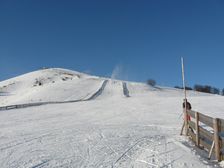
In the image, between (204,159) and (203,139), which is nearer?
(204,159)

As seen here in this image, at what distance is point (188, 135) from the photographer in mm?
14289

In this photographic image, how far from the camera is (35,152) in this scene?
10.8 meters

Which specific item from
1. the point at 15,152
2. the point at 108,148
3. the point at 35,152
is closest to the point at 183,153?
the point at 108,148

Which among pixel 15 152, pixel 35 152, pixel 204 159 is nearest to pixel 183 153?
pixel 204 159

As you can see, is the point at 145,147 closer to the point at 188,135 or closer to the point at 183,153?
the point at 183,153

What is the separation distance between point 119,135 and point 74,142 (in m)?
2.50

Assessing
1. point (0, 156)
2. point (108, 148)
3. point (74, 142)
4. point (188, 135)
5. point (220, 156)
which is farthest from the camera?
point (188, 135)

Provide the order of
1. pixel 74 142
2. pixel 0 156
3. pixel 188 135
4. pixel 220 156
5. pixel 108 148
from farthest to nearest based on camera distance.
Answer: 1. pixel 188 135
2. pixel 74 142
3. pixel 108 148
4. pixel 0 156
5. pixel 220 156

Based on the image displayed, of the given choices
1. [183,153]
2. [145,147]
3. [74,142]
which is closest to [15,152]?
[74,142]

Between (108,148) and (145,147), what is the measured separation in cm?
139

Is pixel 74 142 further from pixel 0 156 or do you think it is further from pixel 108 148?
pixel 0 156

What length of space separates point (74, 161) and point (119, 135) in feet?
16.3

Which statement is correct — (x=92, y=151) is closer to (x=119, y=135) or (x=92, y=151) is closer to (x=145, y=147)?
(x=145, y=147)

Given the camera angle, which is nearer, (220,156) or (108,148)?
(220,156)
